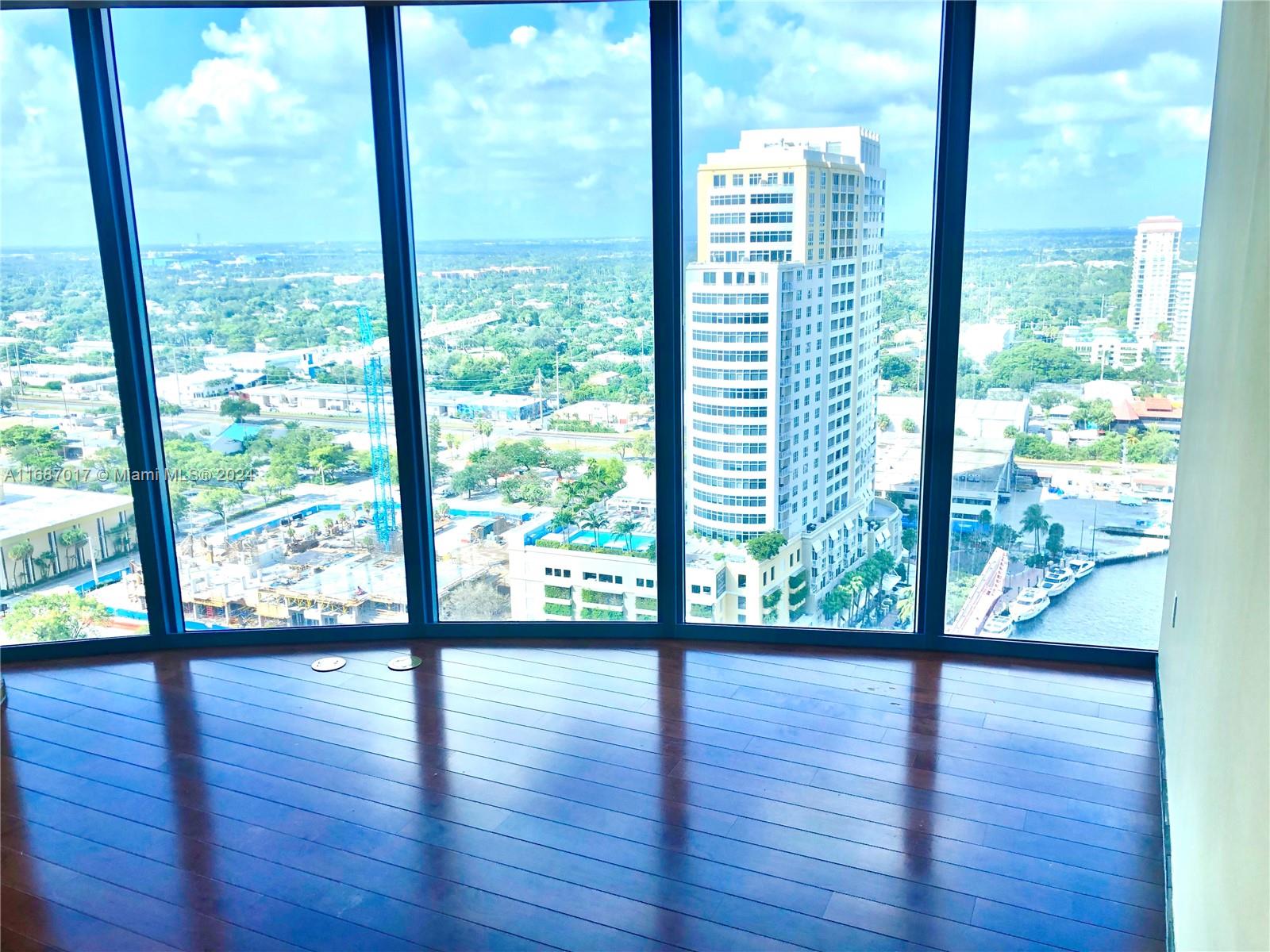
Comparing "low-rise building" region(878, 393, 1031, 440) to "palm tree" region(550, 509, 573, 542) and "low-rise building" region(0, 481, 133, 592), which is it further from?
"low-rise building" region(0, 481, 133, 592)

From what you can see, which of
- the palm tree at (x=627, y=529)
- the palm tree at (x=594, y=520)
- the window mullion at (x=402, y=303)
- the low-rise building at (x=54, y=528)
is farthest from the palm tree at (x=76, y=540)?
the palm tree at (x=627, y=529)

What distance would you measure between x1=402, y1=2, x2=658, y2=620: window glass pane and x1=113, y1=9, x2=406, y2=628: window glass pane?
0.26 metres

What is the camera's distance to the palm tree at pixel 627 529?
14.6 feet

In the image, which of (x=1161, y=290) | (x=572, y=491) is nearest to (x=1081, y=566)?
(x=1161, y=290)

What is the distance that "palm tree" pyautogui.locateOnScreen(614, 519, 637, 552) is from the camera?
4445 mm

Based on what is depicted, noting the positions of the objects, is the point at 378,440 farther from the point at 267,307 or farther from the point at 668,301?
the point at 668,301

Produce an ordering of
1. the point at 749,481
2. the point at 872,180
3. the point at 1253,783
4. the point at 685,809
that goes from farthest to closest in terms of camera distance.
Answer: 1. the point at 749,481
2. the point at 872,180
3. the point at 685,809
4. the point at 1253,783

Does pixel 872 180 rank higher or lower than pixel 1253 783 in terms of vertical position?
higher

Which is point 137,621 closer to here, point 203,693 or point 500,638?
point 203,693

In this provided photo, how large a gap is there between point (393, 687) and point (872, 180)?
8.99 ft

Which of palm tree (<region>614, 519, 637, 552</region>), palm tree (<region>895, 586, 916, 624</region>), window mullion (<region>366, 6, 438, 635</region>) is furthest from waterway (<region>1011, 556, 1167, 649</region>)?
window mullion (<region>366, 6, 438, 635</region>)

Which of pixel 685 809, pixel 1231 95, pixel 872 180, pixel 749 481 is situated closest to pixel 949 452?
pixel 749 481

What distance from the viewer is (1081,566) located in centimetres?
404

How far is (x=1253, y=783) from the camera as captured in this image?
5.40ft
